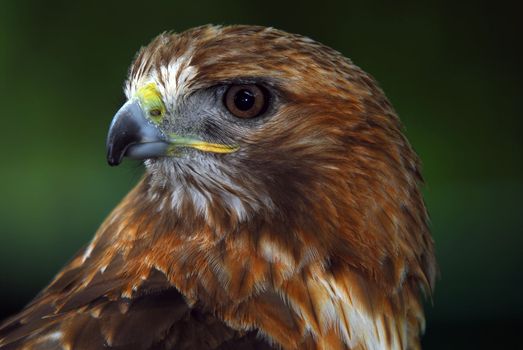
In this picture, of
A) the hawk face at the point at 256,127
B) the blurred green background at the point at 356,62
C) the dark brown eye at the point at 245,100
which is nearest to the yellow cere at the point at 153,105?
the hawk face at the point at 256,127

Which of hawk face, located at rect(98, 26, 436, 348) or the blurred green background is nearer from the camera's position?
hawk face, located at rect(98, 26, 436, 348)

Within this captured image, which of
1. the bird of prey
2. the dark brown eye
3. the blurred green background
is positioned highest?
the dark brown eye

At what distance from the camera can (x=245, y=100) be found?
1.76 meters

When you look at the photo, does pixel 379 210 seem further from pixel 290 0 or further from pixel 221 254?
pixel 290 0

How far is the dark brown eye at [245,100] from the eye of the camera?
175 cm

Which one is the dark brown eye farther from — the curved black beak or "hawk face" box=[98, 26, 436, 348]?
the curved black beak

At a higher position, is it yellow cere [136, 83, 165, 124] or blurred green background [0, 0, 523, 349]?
yellow cere [136, 83, 165, 124]

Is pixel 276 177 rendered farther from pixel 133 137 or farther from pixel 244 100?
pixel 133 137

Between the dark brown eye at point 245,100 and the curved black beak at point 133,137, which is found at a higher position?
the dark brown eye at point 245,100

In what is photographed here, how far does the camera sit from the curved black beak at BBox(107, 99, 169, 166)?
67.4 inches

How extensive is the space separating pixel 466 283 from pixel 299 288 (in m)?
2.18

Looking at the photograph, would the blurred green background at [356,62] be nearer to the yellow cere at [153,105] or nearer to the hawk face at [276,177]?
the hawk face at [276,177]

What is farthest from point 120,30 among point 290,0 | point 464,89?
point 464,89

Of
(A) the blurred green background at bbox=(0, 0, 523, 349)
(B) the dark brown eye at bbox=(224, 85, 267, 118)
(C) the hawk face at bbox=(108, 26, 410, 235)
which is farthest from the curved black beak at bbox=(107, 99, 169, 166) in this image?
(A) the blurred green background at bbox=(0, 0, 523, 349)
